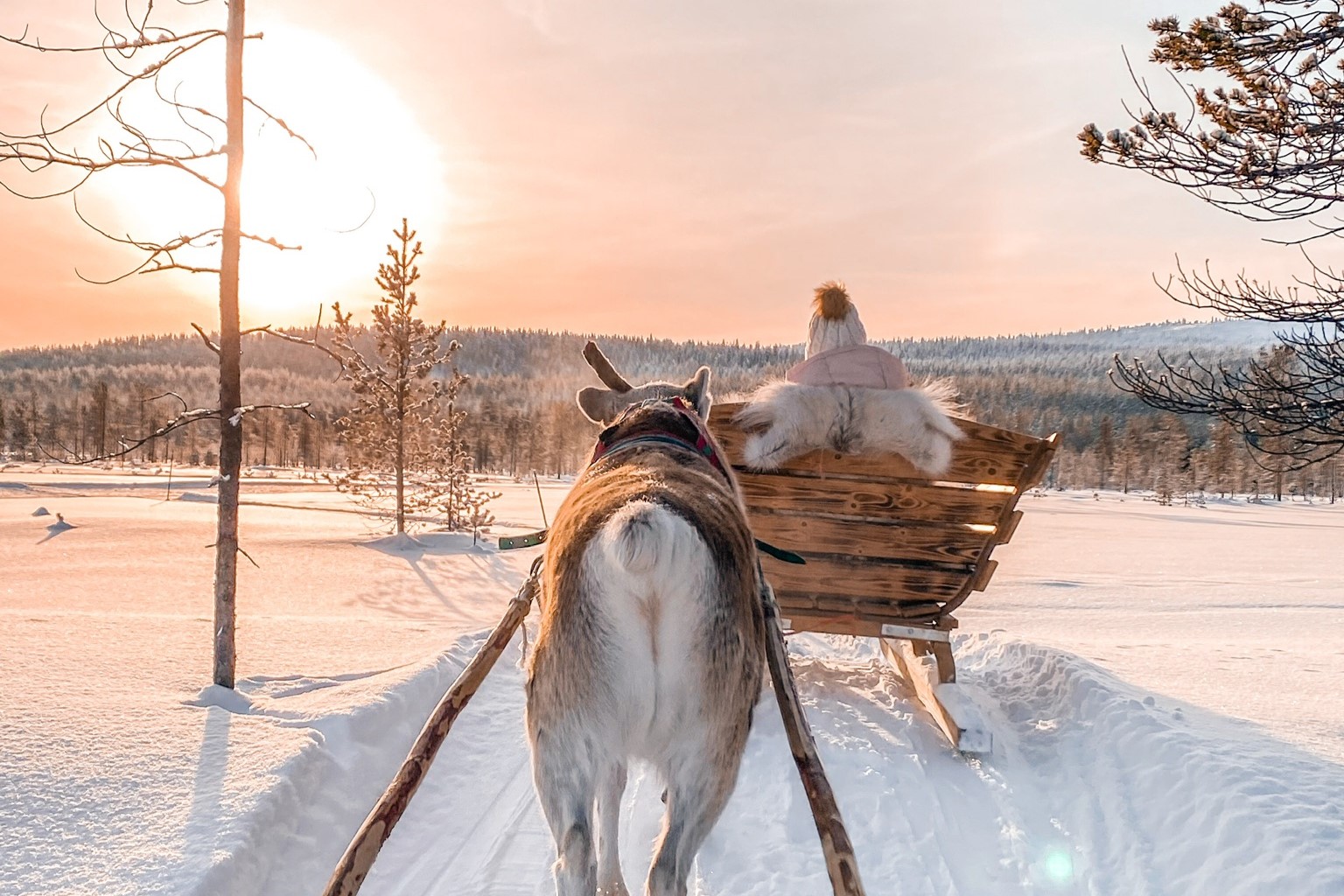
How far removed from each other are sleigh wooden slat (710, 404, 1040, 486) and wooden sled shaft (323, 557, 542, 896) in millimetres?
2778

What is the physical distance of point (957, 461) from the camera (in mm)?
5328

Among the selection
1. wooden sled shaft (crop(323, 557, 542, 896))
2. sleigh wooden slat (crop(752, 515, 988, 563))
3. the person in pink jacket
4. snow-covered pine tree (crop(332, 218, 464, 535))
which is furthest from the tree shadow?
wooden sled shaft (crop(323, 557, 542, 896))

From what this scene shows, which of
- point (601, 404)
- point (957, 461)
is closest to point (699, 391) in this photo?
point (601, 404)

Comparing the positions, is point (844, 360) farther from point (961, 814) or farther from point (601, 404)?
point (961, 814)

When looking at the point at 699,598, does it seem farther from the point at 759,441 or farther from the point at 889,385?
the point at 889,385

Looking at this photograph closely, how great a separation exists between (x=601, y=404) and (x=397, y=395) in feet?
58.5

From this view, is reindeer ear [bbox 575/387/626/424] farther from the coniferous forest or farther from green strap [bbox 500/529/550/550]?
the coniferous forest

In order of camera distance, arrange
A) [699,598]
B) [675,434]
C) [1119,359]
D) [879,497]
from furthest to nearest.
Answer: [1119,359] < [879,497] < [675,434] < [699,598]

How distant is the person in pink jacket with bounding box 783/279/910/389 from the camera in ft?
17.7

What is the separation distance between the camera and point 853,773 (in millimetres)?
4625

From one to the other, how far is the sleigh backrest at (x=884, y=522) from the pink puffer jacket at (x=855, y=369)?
50 cm

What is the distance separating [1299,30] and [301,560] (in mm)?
16616

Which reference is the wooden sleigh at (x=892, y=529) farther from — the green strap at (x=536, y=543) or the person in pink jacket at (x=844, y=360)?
the green strap at (x=536, y=543)

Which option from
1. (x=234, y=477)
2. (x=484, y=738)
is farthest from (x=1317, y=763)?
(x=234, y=477)
